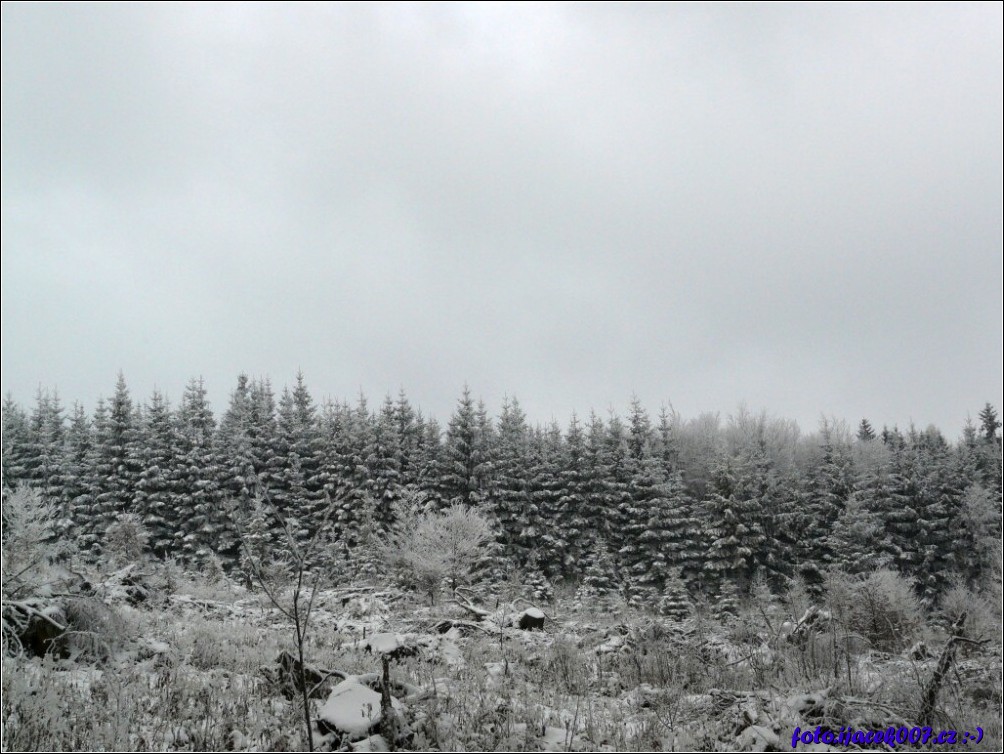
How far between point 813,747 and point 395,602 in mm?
16641

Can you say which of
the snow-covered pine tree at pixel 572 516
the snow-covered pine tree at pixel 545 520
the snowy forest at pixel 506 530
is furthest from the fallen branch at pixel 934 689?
the snow-covered pine tree at pixel 572 516

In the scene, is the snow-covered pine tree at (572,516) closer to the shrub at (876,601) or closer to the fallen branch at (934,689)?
the shrub at (876,601)

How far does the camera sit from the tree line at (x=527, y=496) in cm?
3941

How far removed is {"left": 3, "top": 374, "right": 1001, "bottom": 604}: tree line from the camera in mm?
39406

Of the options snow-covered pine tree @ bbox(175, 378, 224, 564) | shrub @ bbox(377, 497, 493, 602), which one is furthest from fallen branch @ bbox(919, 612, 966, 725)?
snow-covered pine tree @ bbox(175, 378, 224, 564)

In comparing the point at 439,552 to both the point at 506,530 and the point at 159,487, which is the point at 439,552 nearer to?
the point at 506,530

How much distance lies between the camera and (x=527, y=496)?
4219cm

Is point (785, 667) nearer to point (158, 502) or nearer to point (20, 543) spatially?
point (20, 543)

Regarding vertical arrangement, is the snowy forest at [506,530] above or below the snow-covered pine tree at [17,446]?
below

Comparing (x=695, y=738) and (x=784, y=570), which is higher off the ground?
(x=695, y=738)

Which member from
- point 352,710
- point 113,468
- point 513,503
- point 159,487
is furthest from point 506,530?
point 352,710

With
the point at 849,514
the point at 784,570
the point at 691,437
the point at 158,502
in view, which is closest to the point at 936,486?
the point at 849,514

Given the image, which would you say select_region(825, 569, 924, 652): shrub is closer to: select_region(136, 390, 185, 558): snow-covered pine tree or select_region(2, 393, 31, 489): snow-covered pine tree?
select_region(136, 390, 185, 558): snow-covered pine tree

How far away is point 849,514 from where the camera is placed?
1597 inches
